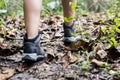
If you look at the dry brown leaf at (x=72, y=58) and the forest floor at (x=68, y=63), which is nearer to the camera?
the forest floor at (x=68, y=63)

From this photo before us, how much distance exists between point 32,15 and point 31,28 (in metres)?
0.10

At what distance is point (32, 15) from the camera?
7.28ft

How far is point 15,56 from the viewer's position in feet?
8.23

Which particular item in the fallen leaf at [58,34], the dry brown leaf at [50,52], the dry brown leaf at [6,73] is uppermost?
the dry brown leaf at [50,52]

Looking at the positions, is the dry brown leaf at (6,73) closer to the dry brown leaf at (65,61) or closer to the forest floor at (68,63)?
the forest floor at (68,63)

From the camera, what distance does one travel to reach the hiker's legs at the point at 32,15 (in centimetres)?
221

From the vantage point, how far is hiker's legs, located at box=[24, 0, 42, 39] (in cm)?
221

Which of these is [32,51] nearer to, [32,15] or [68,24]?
[32,15]

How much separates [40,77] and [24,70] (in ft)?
0.69

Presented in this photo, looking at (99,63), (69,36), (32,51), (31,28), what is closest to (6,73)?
(32,51)

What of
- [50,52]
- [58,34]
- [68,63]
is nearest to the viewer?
[68,63]

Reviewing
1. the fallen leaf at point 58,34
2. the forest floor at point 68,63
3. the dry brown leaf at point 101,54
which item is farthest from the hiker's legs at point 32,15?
the fallen leaf at point 58,34

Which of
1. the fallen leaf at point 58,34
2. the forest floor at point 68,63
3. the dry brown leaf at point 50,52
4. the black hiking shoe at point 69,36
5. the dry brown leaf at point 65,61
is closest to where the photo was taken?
the forest floor at point 68,63

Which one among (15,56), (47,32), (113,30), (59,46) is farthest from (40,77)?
(47,32)
